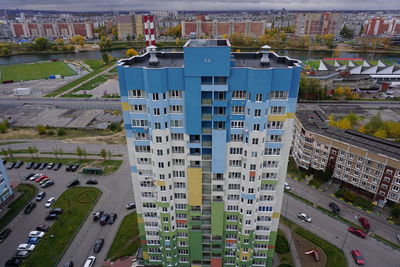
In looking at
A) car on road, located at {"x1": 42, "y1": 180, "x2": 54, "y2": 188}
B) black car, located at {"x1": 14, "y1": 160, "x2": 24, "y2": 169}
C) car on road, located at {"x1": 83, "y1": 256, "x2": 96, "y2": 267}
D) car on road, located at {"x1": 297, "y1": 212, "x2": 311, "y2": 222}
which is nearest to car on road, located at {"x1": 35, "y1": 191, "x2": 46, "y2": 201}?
car on road, located at {"x1": 42, "y1": 180, "x2": 54, "y2": 188}

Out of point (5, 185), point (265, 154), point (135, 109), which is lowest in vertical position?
point (5, 185)

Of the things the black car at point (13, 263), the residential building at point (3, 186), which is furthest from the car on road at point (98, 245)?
the residential building at point (3, 186)

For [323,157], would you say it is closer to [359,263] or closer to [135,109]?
[359,263]

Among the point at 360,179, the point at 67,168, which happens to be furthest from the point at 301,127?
the point at 67,168

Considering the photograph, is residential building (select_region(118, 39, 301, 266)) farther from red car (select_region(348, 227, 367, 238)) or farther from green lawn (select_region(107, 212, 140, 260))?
red car (select_region(348, 227, 367, 238))

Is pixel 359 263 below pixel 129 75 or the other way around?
below

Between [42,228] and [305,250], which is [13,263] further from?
[305,250]
